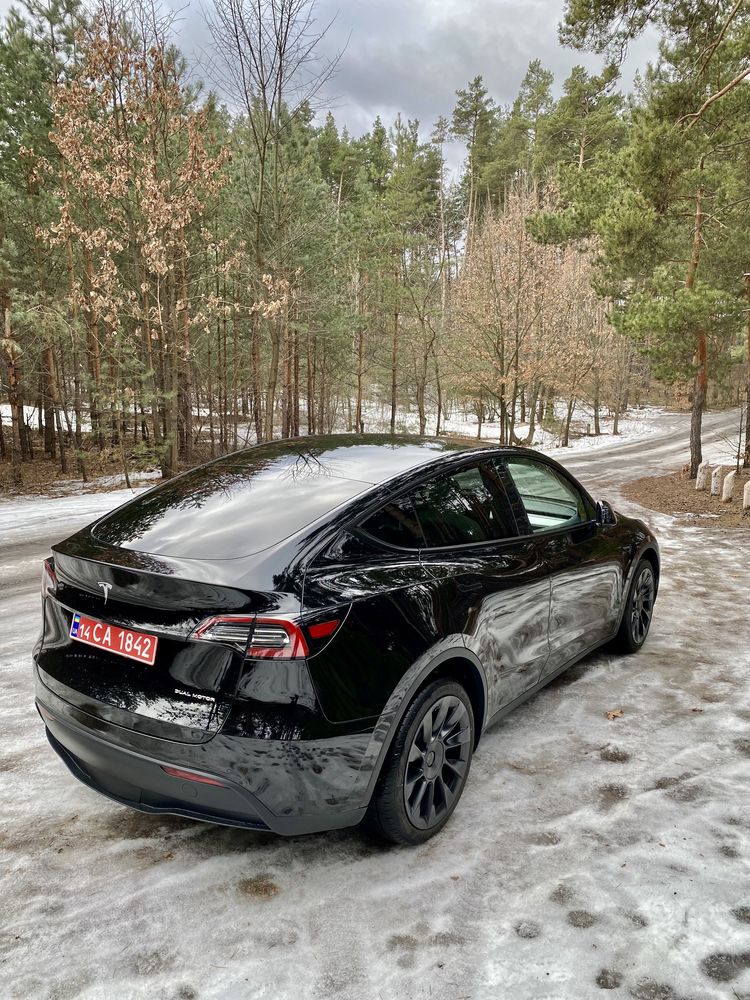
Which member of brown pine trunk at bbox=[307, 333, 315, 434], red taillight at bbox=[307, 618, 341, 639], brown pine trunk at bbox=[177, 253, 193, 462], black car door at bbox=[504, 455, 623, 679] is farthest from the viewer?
brown pine trunk at bbox=[307, 333, 315, 434]

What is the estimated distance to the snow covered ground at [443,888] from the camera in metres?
1.93

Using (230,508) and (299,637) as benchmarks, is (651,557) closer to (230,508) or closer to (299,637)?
(230,508)

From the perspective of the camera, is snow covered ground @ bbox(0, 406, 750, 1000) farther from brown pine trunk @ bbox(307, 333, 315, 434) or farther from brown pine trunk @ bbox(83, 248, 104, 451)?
brown pine trunk @ bbox(307, 333, 315, 434)

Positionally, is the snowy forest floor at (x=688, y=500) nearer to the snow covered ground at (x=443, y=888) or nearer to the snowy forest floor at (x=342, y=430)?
the snowy forest floor at (x=342, y=430)

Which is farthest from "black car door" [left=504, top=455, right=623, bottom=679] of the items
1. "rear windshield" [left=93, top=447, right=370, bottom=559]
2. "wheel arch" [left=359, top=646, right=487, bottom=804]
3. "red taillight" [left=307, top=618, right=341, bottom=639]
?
"red taillight" [left=307, top=618, right=341, bottom=639]

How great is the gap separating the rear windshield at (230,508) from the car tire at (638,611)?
2.67 m

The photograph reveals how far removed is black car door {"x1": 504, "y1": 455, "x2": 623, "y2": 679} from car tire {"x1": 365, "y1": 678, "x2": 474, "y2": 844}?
952 millimetres

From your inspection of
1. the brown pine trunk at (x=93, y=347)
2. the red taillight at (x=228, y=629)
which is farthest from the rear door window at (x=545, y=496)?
the brown pine trunk at (x=93, y=347)

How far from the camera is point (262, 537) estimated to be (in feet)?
7.75

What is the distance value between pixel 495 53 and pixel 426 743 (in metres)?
53.0

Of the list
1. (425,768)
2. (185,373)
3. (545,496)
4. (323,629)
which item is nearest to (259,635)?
(323,629)

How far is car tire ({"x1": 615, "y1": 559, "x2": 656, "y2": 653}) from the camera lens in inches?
174

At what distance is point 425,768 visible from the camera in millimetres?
2514

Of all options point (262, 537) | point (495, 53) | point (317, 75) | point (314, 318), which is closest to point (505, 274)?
point (314, 318)
